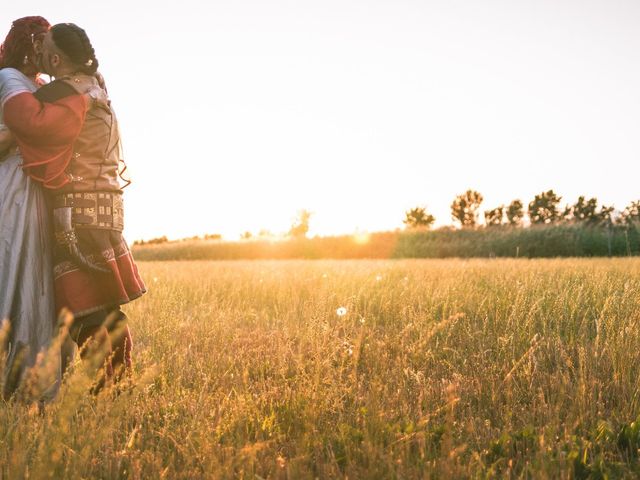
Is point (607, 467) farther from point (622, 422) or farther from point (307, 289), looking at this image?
point (307, 289)

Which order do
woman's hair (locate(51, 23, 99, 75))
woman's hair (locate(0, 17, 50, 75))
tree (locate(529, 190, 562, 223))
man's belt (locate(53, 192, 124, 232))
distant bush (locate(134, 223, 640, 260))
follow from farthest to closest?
1. tree (locate(529, 190, 562, 223))
2. distant bush (locate(134, 223, 640, 260))
3. woman's hair (locate(0, 17, 50, 75))
4. man's belt (locate(53, 192, 124, 232))
5. woman's hair (locate(51, 23, 99, 75))

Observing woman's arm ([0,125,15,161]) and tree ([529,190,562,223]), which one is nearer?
woman's arm ([0,125,15,161])

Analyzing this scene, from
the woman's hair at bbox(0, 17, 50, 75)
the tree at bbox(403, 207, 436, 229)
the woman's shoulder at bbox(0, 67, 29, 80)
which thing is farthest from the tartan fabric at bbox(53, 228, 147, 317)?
the tree at bbox(403, 207, 436, 229)

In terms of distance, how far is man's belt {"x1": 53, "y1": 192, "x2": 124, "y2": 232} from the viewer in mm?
2949

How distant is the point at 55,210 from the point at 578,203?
9172cm

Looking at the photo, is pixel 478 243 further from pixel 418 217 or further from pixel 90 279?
pixel 418 217

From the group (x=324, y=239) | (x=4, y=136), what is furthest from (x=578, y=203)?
(x=4, y=136)

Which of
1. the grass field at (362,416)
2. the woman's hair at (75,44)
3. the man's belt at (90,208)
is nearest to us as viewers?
the grass field at (362,416)

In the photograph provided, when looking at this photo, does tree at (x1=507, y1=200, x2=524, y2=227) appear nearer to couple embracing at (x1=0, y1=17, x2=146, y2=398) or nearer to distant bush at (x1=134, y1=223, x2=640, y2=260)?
distant bush at (x1=134, y1=223, x2=640, y2=260)

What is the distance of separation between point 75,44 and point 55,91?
317mm

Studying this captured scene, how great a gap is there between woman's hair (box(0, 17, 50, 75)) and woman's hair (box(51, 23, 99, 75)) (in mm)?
332

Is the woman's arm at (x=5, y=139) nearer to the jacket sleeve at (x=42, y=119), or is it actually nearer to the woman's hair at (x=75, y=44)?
the jacket sleeve at (x=42, y=119)

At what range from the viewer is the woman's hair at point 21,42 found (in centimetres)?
306

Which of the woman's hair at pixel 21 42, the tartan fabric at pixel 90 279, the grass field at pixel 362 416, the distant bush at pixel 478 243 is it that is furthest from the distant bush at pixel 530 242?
the woman's hair at pixel 21 42
